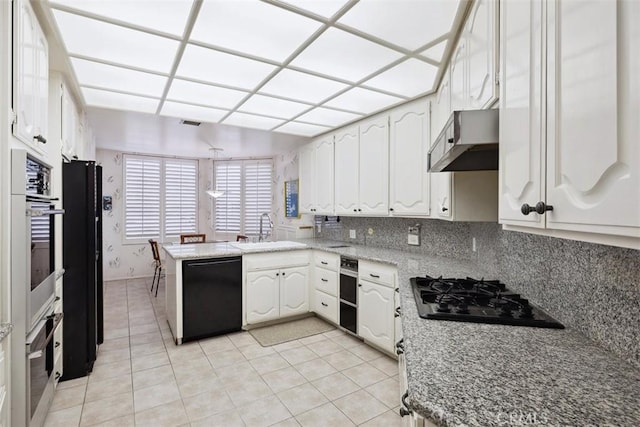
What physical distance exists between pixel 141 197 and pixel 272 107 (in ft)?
13.8

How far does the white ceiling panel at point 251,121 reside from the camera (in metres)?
3.45

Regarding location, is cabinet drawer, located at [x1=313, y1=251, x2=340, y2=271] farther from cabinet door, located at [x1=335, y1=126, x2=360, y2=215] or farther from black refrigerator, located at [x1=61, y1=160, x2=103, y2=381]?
black refrigerator, located at [x1=61, y1=160, x2=103, y2=381]

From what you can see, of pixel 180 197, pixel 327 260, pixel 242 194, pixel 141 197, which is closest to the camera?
pixel 327 260

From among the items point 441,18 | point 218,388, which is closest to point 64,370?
point 218,388

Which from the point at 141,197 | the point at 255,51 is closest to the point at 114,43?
the point at 255,51

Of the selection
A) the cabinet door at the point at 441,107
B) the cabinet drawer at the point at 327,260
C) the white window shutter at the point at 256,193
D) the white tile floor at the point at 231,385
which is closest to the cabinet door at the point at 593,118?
the cabinet door at the point at 441,107

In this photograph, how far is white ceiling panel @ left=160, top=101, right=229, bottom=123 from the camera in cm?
310

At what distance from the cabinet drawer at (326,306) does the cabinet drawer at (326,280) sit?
0.06 m

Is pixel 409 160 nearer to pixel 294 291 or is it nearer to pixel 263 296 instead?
pixel 294 291

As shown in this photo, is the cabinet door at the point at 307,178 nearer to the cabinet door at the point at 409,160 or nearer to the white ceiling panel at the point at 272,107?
the white ceiling panel at the point at 272,107

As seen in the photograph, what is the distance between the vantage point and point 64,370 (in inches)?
95.9

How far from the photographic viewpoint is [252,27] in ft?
5.87

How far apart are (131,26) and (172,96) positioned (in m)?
1.08

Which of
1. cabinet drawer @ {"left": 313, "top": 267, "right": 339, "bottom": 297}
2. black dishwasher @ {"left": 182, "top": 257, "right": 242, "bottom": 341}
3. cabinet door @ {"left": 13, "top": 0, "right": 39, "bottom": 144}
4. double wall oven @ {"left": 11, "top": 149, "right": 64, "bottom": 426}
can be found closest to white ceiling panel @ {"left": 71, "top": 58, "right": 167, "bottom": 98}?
cabinet door @ {"left": 13, "top": 0, "right": 39, "bottom": 144}
